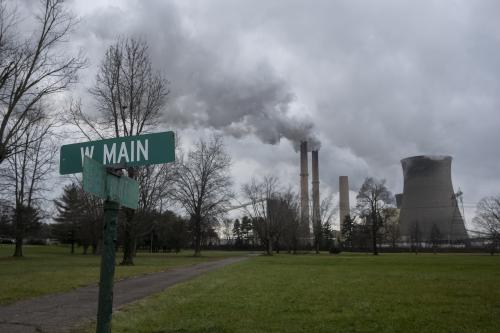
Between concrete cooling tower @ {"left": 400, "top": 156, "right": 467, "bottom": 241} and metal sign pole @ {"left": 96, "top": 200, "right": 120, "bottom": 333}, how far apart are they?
220 ft

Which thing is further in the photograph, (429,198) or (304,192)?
(304,192)

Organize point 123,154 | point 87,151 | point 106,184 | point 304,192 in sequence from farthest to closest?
point 304,192, point 87,151, point 123,154, point 106,184

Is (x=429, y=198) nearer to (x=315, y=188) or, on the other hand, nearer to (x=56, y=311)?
(x=315, y=188)

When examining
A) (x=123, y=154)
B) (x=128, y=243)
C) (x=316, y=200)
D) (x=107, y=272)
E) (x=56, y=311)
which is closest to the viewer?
(x=107, y=272)

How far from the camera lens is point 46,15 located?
64.3 ft

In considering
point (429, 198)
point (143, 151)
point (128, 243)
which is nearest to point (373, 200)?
point (429, 198)

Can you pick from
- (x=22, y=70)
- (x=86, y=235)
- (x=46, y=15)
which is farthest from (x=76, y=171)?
(x=86, y=235)

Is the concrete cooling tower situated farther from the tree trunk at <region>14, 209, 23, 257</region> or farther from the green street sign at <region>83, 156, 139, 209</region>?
the green street sign at <region>83, 156, 139, 209</region>

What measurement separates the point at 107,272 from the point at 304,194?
3364 inches

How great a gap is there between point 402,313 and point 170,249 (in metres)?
85.1

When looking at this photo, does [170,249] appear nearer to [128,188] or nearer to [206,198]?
[206,198]

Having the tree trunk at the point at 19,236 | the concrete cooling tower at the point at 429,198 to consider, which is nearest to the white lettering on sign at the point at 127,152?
the tree trunk at the point at 19,236

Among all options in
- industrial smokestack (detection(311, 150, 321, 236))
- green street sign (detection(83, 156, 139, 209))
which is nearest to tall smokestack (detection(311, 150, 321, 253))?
industrial smokestack (detection(311, 150, 321, 236))

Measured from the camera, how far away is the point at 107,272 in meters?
3.28
